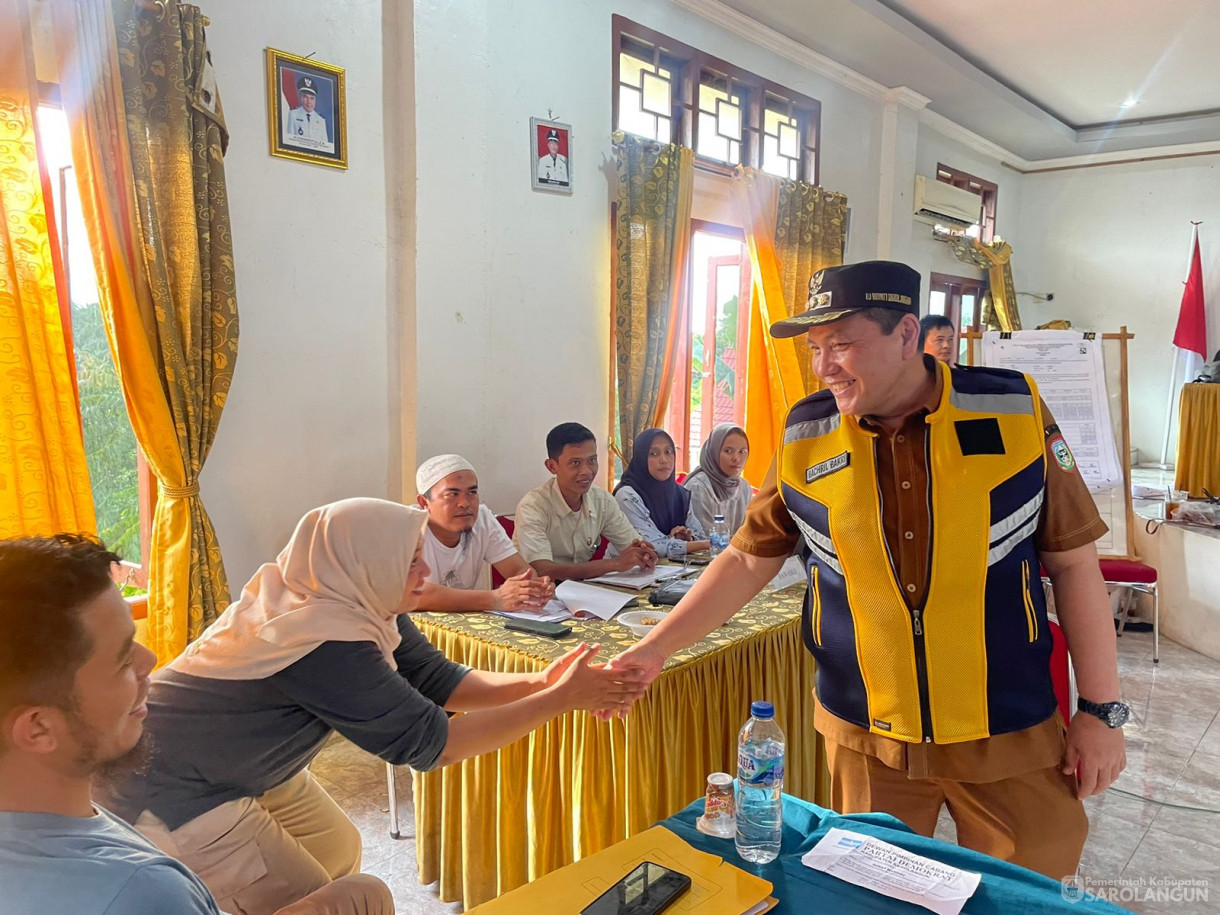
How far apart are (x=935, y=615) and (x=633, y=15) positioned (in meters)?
3.94

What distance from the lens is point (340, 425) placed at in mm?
3420

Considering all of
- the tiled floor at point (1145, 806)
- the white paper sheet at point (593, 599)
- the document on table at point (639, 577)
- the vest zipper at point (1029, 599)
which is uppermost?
the vest zipper at point (1029, 599)

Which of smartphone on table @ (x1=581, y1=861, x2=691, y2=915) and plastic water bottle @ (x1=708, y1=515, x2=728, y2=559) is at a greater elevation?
smartphone on table @ (x1=581, y1=861, x2=691, y2=915)

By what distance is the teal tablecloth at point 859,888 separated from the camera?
1066mm

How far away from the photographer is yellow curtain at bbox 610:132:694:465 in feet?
14.0

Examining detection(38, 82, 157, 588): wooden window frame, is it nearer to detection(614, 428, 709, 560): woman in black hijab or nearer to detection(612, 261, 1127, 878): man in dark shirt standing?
detection(614, 428, 709, 560): woman in black hijab

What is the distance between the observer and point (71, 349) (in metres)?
2.71

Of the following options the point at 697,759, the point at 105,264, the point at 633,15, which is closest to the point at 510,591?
the point at 697,759

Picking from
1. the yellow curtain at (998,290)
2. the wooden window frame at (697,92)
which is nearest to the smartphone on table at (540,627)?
the wooden window frame at (697,92)

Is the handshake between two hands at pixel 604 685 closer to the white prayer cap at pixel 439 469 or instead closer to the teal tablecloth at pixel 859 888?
the teal tablecloth at pixel 859 888

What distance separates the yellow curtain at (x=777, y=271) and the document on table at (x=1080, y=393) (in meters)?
1.63

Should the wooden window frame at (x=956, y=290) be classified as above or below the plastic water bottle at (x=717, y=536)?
above

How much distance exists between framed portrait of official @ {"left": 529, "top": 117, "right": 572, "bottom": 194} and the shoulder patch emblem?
3.04m

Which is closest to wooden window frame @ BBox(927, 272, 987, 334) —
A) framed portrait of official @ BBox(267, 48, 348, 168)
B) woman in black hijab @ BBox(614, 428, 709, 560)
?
woman in black hijab @ BBox(614, 428, 709, 560)
